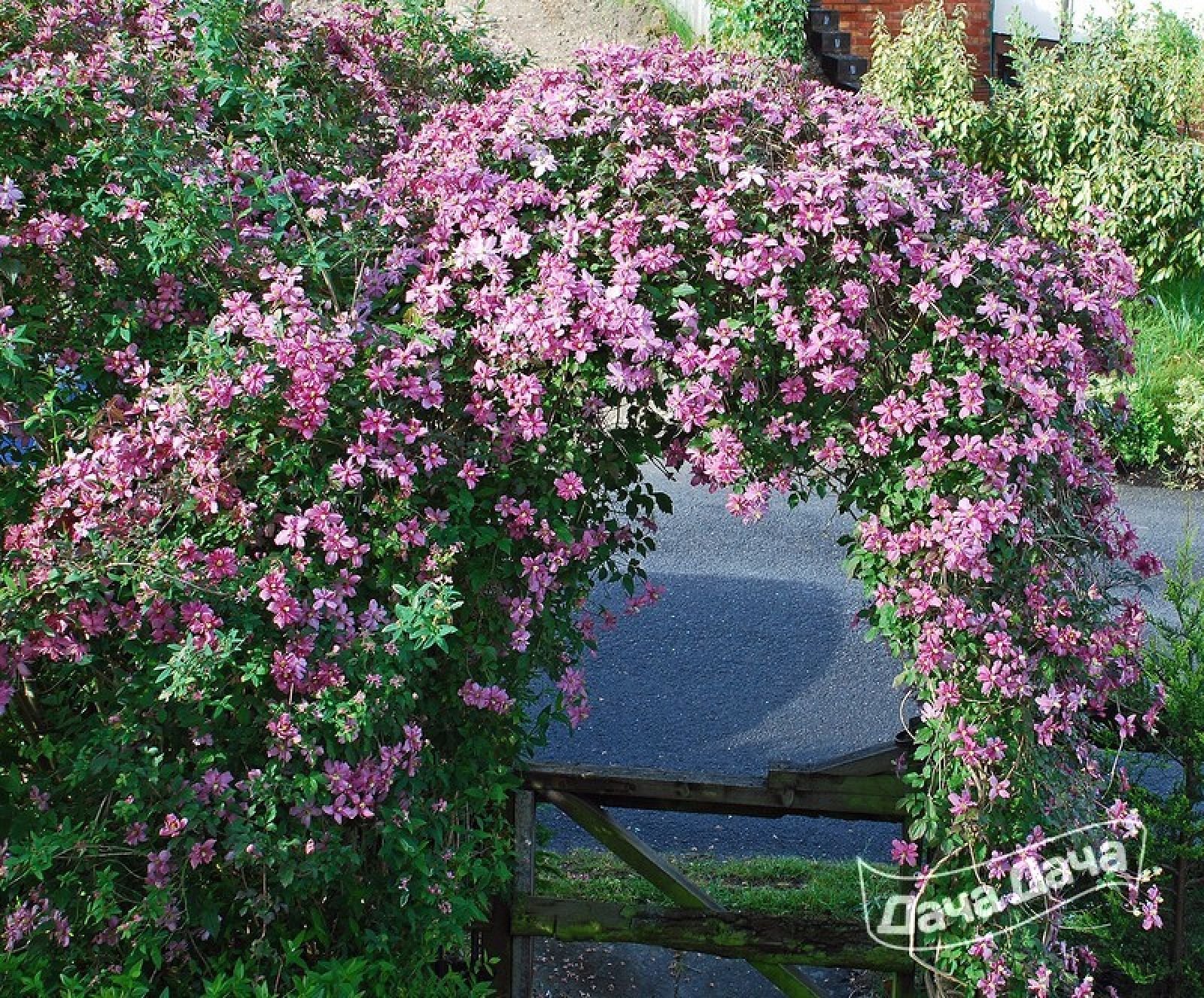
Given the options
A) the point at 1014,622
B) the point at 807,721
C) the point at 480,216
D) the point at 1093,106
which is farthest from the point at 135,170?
the point at 1093,106

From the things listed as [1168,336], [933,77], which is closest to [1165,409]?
[1168,336]

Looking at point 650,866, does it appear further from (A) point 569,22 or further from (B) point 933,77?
(A) point 569,22

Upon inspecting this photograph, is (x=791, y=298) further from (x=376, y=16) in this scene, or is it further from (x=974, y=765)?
(x=376, y=16)

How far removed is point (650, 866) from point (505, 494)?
125cm

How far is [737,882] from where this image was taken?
5129 mm

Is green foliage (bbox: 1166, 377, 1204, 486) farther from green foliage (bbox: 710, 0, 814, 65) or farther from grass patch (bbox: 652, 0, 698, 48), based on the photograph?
grass patch (bbox: 652, 0, 698, 48)

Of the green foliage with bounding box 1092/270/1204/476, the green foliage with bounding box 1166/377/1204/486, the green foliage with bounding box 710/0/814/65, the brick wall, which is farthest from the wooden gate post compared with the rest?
the brick wall

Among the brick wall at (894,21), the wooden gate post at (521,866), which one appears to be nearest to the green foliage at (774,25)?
the brick wall at (894,21)

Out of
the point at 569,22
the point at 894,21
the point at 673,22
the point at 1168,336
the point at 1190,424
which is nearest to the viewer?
the point at 1190,424

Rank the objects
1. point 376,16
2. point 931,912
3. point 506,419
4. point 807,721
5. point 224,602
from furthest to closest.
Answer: point 807,721
point 376,16
point 931,912
point 506,419
point 224,602

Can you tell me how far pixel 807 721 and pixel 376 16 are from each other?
13.2 ft

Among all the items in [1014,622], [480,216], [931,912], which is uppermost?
[480,216]

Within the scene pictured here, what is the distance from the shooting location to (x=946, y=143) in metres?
10.9

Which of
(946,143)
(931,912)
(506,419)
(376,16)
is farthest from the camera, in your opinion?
(946,143)
